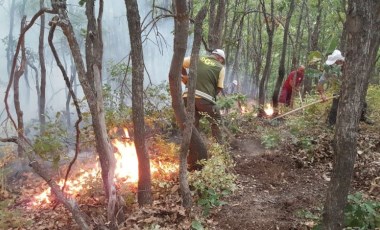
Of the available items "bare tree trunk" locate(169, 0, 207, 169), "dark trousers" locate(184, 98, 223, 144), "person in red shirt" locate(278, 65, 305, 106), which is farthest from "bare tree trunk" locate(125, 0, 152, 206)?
"person in red shirt" locate(278, 65, 305, 106)

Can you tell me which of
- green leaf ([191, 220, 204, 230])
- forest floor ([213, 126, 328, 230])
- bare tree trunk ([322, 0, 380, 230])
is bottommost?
green leaf ([191, 220, 204, 230])

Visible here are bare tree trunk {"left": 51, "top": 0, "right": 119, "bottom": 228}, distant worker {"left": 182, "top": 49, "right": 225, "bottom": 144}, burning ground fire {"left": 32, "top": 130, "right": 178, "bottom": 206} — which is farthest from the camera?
distant worker {"left": 182, "top": 49, "right": 225, "bottom": 144}

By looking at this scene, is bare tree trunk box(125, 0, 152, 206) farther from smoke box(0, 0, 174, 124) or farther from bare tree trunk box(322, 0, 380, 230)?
smoke box(0, 0, 174, 124)

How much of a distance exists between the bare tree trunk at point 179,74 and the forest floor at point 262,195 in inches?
22.8

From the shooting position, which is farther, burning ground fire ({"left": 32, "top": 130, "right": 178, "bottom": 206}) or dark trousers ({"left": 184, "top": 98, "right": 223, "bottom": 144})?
dark trousers ({"left": 184, "top": 98, "right": 223, "bottom": 144})

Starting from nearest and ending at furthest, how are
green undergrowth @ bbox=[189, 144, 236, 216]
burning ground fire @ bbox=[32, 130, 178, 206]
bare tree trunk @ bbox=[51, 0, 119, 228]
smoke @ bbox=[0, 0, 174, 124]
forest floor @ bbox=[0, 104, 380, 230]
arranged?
bare tree trunk @ bbox=[51, 0, 119, 228]
forest floor @ bbox=[0, 104, 380, 230]
green undergrowth @ bbox=[189, 144, 236, 216]
burning ground fire @ bbox=[32, 130, 178, 206]
smoke @ bbox=[0, 0, 174, 124]

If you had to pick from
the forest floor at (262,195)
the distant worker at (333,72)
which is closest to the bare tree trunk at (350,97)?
the forest floor at (262,195)

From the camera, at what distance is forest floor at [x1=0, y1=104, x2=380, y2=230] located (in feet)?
14.4

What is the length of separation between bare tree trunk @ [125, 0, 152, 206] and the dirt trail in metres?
1.04

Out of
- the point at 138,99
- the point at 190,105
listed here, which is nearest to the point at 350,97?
the point at 190,105

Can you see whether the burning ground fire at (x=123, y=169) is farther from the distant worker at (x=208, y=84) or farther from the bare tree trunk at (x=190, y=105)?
the bare tree trunk at (x=190, y=105)

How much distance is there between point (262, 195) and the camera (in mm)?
5273

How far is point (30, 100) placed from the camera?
2061 cm

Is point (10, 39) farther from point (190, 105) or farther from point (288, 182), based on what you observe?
point (288, 182)
